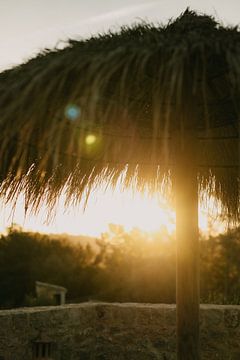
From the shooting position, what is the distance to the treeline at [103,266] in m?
24.0

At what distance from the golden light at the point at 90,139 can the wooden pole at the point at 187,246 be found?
0.62 meters

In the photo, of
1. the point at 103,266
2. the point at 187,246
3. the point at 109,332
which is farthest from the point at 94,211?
the point at 103,266

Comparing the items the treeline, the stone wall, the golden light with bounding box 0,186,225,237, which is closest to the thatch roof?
the golden light with bounding box 0,186,225,237

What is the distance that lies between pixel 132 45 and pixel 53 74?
15.3 inches

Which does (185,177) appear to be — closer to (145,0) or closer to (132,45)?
(132,45)

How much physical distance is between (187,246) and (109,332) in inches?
99.0

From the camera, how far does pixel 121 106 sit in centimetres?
269

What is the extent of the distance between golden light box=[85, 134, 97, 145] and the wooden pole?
62 cm

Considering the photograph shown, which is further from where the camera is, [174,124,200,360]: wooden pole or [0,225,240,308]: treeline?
[0,225,240,308]: treeline

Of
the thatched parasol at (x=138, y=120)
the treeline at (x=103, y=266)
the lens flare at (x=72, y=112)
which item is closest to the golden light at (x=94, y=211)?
the thatched parasol at (x=138, y=120)

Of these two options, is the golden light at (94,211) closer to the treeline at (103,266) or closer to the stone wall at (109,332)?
the stone wall at (109,332)

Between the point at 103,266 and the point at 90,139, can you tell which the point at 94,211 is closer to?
the point at 90,139

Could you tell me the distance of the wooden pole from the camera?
2.91 meters

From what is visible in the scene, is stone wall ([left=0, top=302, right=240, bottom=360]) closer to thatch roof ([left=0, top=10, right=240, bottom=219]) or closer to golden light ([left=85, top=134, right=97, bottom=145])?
thatch roof ([left=0, top=10, right=240, bottom=219])
